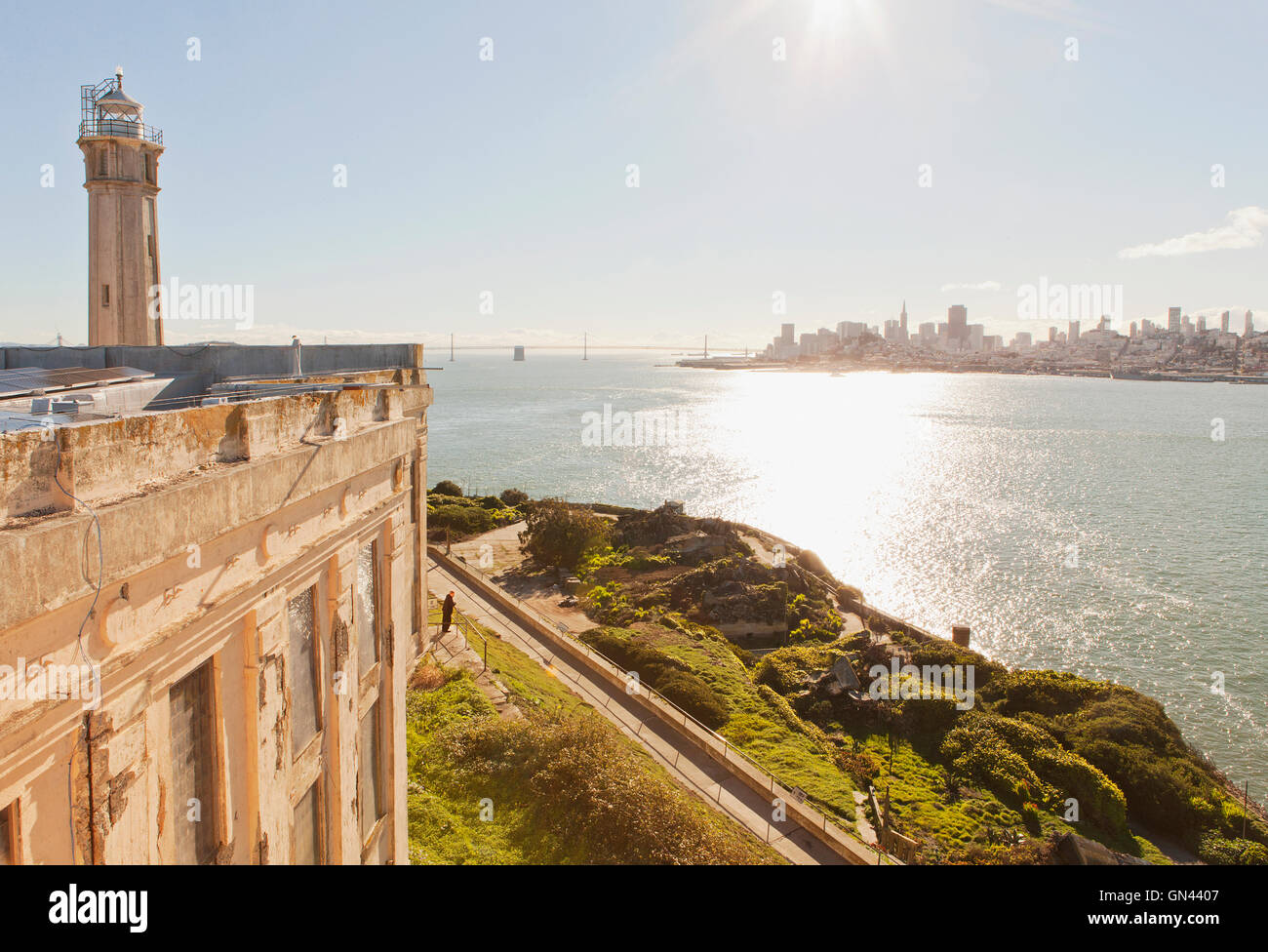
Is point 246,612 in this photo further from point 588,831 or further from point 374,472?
point 588,831

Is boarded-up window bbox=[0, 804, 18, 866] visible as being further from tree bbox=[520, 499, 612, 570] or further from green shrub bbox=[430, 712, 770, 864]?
tree bbox=[520, 499, 612, 570]

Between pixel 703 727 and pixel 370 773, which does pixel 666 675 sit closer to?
pixel 703 727

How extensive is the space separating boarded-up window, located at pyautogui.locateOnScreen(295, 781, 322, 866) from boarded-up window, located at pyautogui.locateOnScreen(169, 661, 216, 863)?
60.4 inches

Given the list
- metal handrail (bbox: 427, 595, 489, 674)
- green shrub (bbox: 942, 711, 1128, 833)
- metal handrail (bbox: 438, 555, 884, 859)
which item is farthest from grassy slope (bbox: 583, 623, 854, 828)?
metal handrail (bbox: 427, 595, 489, 674)

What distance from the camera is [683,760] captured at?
18.6 m

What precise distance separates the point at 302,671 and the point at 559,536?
3449 cm

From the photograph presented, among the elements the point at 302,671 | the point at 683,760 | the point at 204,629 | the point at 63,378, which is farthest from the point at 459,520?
the point at 204,629

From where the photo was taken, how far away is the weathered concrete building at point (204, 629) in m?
3.40

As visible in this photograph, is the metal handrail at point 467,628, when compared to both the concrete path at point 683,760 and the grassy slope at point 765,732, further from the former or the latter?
the grassy slope at point 765,732

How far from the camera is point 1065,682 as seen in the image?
2861cm

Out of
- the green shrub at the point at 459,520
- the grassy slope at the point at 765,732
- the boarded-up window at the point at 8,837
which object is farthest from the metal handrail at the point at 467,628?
the green shrub at the point at 459,520

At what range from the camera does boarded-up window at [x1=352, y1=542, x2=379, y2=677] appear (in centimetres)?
777
